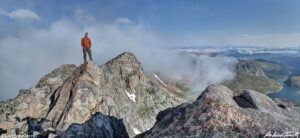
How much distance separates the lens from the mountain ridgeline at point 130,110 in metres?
12.2

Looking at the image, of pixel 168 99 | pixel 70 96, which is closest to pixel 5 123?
pixel 70 96

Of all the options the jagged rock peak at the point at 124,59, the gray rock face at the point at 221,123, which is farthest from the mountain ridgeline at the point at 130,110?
the jagged rock peak at the point at 124,59

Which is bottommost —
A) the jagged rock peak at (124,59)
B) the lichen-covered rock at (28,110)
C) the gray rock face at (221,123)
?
the lichen-covered rock at (28,110)

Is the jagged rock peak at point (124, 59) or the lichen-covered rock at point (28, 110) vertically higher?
the jagged rock peak at point (124, 59)

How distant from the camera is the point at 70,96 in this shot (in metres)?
45.9

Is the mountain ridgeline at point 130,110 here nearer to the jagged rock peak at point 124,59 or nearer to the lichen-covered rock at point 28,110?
the lichen-covered rock at point 28,110

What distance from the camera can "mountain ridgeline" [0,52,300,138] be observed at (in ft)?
40.2

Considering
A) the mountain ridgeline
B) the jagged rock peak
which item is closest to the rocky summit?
the mountain ridgeline

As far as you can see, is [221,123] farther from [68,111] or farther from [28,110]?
[28,110]

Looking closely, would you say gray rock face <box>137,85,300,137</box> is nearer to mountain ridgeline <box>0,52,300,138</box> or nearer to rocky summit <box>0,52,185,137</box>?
mountain ridgeline <box>0,52,300,138</box>

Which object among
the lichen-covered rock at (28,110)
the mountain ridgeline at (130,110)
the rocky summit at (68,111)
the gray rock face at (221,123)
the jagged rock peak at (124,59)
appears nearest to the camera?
the gray rock face at (221,123)

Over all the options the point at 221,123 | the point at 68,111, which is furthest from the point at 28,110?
the point at 221,123

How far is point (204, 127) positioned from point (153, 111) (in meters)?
92.4

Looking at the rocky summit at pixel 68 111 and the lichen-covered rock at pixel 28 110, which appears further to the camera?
the lichen-covered rock at pixel 28 110
